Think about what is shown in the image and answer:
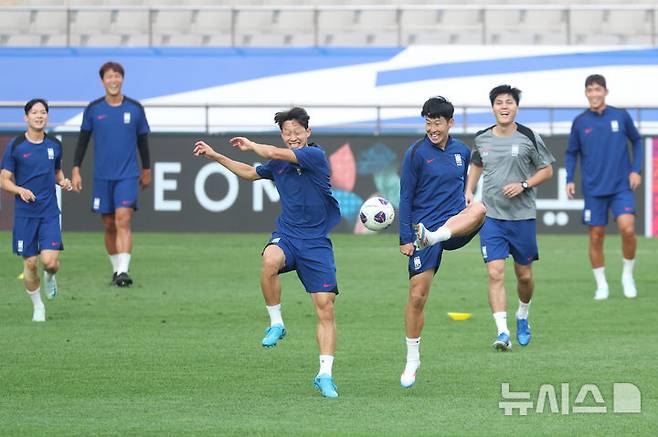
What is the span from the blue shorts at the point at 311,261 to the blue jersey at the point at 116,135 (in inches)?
285

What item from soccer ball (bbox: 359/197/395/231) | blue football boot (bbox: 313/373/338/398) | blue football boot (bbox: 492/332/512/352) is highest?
soccer ball (bbox: 359/197/395/231)

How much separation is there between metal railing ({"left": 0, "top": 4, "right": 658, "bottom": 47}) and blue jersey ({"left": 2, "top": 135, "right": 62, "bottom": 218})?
17.7 meters

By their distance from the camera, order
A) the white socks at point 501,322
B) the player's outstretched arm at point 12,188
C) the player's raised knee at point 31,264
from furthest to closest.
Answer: the player's raised knee at point 31,264 → the player's outstretched arm at point 12,188 → the white socks at point 501,322

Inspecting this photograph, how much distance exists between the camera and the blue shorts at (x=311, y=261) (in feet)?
32.6

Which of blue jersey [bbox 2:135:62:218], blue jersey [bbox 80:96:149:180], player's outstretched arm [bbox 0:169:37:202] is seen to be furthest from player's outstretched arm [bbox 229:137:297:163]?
blue jersey [bbox 80:96:149:180]

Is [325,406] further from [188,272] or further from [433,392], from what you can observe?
[188,272]

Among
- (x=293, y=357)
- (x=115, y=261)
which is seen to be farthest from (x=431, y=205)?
(x=115, y=261)

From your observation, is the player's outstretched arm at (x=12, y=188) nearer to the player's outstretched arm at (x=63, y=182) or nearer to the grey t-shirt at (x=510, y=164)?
the player's outstretched arm at (x=63, y=182)

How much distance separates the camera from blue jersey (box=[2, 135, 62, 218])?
14.0 metres

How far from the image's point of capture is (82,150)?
17.2m

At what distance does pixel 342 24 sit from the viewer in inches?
1277

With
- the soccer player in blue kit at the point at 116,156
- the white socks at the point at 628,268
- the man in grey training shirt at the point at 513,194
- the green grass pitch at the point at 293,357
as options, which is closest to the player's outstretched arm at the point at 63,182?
the green grass pitch at the point at 293,357

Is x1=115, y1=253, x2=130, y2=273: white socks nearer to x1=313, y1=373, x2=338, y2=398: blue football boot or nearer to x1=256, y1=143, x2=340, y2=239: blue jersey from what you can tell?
x1=256, y1=143, x2=340, y2=239: blue jersey

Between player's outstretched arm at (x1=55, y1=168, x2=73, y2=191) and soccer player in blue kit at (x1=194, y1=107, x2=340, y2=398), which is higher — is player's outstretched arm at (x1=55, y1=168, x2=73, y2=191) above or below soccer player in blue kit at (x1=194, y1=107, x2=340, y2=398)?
above
